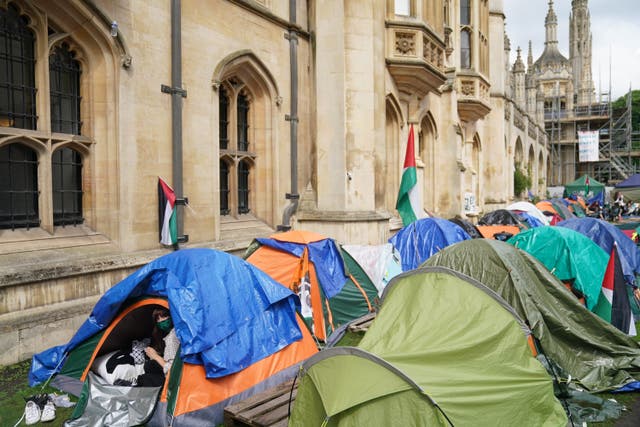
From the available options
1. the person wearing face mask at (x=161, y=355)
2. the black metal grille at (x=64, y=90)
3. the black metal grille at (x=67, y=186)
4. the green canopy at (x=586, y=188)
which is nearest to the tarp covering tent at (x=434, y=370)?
the person wearing face mask at (x=161, y=355)

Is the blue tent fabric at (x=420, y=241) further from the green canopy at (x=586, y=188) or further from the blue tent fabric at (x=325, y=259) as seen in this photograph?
the green canopy at (x=586, y=188)

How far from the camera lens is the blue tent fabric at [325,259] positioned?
7.74 meters

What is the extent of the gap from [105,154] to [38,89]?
4.09 feet

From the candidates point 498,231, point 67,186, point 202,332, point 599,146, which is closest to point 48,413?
point 202,332

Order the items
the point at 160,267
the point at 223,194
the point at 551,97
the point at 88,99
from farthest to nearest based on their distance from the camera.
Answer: the point at 551,97 < the point at 223,194 < the point at 88,99 < the point at 160,267

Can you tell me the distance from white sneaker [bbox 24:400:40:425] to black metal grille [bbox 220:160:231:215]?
581cm

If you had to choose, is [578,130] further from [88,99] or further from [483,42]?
[88,99]

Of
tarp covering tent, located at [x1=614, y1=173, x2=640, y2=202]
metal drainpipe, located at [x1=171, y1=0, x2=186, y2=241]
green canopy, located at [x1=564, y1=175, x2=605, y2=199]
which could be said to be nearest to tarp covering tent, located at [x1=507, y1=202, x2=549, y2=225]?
metal drainpipe, located at [x1=171, y1=0, x2=186, y2=241]

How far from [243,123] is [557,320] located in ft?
23.9

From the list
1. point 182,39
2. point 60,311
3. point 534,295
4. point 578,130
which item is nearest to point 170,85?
point 182,39

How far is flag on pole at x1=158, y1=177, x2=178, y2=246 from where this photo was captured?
8.01m

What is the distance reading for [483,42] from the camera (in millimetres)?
21734

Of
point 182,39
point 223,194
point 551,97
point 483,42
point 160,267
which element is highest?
point 551,97

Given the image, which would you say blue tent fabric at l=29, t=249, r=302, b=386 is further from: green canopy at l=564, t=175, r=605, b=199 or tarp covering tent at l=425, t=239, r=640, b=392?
green canopy at l=564, t=175, r=605, b=199
